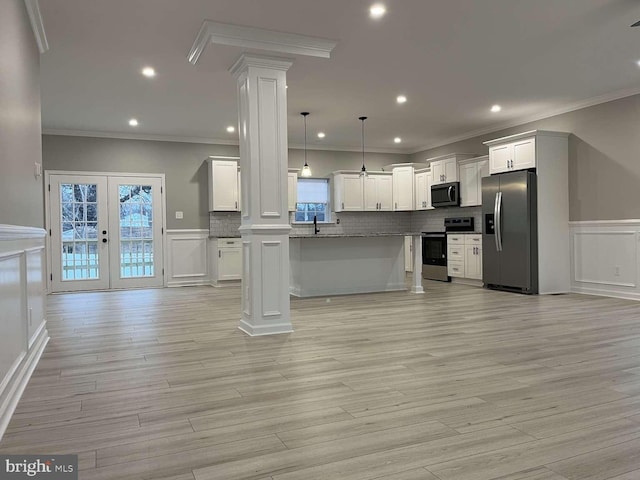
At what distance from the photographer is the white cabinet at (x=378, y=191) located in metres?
10.1

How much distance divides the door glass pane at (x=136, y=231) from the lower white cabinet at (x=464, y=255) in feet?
17.7

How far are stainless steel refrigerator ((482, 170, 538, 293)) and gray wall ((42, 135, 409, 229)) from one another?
4849 mm

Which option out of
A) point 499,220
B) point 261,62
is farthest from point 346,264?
point 261,62

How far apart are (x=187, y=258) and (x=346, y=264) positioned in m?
3.36

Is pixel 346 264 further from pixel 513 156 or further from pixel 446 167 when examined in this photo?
pixel 446 167

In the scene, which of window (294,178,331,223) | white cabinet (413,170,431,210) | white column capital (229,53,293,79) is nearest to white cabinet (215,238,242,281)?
window (294,178,331,223)

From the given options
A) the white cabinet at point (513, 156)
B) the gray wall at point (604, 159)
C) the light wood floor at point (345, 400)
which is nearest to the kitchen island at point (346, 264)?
the white cabinet at point (513, 156)

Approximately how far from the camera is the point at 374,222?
10539 millimetres

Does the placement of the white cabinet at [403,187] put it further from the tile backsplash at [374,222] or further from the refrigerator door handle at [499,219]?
the refrigerator door handle at [499,219]

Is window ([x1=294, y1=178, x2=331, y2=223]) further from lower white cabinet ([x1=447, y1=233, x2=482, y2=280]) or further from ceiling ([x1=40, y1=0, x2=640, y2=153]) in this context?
lower white cabinet ([x1=447, y1=233, x2=482, y2=280])

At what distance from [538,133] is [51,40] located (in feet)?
20.0

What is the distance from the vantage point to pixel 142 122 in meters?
7.71

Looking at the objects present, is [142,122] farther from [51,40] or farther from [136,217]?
[51,40]

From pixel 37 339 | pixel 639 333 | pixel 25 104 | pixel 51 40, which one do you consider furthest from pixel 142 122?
pixel 639 333
